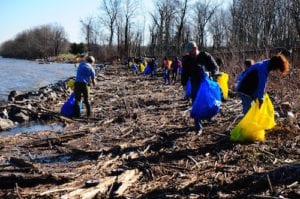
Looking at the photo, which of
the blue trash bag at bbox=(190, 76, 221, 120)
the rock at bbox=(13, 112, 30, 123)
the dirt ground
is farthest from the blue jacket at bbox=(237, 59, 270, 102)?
the rock at bbox=(13, 112, 30, 123)

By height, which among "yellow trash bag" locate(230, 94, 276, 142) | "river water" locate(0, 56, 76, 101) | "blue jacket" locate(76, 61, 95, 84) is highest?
"blue jacket" locate(76, 61, 95, 84)

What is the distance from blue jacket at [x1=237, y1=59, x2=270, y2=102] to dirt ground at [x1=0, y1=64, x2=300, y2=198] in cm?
88

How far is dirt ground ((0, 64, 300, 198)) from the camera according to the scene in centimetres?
557

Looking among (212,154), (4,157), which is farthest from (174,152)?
(4,157)

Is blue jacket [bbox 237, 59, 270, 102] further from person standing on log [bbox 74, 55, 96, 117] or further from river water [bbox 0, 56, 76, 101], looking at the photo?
river water [bbox 0, 56, 76, 101]

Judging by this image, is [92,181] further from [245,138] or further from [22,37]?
[22,37]

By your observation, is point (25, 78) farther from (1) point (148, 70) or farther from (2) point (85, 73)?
(2) point (85, 73)

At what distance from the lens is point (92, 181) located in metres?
5.78

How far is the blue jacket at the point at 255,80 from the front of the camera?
8.05 m

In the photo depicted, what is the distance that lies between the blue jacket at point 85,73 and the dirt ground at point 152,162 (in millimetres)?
2222

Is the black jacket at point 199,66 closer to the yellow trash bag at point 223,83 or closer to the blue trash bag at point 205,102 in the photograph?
the blue trash bag at point 205,102

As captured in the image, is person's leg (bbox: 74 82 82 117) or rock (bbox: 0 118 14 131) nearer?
rock (bbox: 0 118 14 131)

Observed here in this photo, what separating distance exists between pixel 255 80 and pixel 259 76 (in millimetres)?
173

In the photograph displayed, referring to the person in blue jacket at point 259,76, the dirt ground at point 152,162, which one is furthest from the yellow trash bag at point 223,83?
the person in blue jacket at point 259,76
